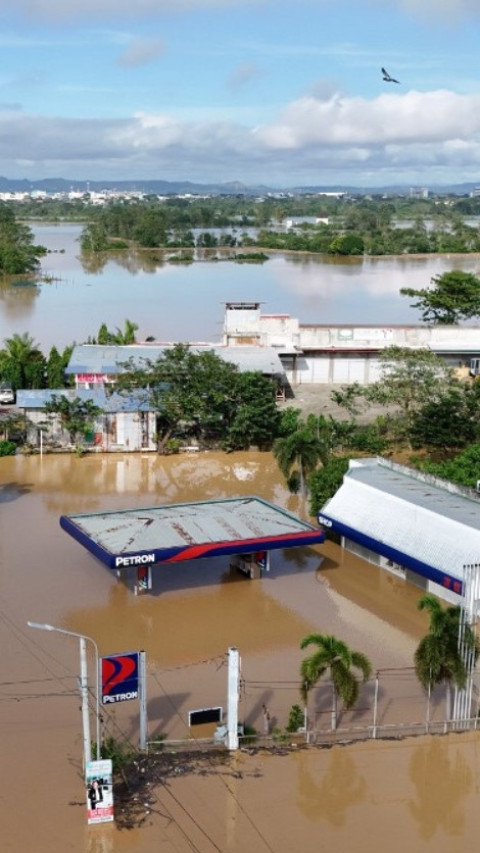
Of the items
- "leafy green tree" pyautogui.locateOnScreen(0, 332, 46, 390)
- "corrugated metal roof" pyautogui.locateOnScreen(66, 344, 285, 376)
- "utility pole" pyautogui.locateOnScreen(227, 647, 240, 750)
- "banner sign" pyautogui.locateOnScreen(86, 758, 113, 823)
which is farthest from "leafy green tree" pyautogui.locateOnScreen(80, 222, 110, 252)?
"banner sign" pyautogui.locateOnScreen(86, 758, 113, 823)

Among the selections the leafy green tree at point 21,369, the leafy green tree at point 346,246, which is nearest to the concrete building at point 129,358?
the leafy green tree at point 21,369

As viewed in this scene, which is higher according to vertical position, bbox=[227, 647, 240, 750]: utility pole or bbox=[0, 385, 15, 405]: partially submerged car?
bbox=[0, 385, 15, 405]: partially submerged car

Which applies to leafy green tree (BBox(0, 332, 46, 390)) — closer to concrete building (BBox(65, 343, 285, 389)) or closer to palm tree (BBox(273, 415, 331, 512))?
concrete building (BBox(65, 343, 285, 389))

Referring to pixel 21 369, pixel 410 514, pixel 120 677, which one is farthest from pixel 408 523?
pixel 21 369

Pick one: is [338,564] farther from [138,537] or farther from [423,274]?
[423,274]

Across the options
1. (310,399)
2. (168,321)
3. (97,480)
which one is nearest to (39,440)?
(97,480)

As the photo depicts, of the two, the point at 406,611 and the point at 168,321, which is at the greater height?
the point at 168,321
